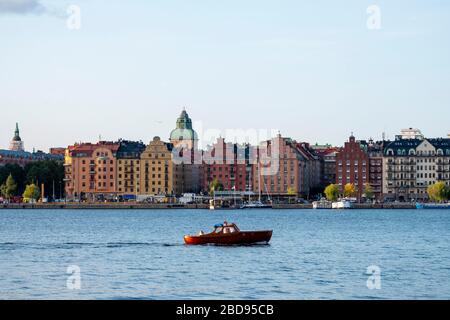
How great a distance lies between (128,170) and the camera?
147375 millimetres

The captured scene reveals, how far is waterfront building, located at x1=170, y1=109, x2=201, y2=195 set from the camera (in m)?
152

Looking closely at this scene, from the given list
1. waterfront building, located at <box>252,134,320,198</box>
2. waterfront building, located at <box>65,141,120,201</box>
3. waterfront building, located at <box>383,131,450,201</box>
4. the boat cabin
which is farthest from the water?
waterfront building, located at <box>383,131,450,201</box>

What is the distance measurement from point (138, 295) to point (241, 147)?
4924 inches

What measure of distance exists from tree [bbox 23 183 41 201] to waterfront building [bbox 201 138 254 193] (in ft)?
83.7

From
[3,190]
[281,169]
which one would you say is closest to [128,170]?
[3,190]

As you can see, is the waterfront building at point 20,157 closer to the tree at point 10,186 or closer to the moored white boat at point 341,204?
the tree at point 10,186

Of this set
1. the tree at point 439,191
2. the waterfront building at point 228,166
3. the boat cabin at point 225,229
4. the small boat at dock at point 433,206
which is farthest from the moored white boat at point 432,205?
the boat cabin at point 225,229

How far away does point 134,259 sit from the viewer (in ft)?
142

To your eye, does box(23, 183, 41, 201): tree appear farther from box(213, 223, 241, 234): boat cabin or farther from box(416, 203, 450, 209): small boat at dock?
box(213, 223, 241, 234): boat cabin

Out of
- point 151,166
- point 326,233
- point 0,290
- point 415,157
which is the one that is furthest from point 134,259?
point 415,157

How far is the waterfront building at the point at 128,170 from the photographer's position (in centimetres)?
14725

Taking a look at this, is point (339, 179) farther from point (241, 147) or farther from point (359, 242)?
point (359, 242)

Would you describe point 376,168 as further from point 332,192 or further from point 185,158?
point 185,158
